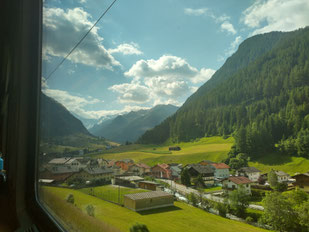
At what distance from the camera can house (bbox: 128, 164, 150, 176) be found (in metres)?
1.62

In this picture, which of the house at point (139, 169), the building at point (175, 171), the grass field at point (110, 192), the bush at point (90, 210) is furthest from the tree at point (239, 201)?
the bush at point (90, 210)

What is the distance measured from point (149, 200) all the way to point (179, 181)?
0.88 feet

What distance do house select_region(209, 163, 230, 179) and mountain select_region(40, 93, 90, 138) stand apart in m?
1.70

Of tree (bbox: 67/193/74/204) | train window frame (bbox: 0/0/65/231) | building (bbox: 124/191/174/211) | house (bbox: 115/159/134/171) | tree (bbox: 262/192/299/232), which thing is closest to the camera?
tree (bbox: 262/192/299/232)

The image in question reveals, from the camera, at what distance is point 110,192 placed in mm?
1596

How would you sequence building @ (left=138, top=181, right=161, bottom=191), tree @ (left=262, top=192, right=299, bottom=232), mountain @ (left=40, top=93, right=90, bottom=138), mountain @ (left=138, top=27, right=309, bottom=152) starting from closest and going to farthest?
tree @ (left=262, top=192, right=299, bottom=232), mountain @ (left=138, top=27, right=309, bottom=152), building @ (left=138, top=181, right=161, bottom=191), mountain @ (left=40, top=93, right=90, bottom=138)

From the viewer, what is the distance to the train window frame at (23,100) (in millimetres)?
2768

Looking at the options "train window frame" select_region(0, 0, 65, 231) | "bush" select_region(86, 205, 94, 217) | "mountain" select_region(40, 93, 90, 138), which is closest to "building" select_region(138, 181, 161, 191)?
"bush" select_region(86, 205, 94, 217)

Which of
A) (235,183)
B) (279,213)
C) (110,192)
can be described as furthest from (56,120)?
(279,213)

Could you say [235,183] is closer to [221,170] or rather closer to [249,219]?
[221,170]

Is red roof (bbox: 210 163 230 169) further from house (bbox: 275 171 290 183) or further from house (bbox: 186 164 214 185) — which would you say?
house (bbox: 275 171 290 183)

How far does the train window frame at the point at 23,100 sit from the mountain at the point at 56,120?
8 centimetres

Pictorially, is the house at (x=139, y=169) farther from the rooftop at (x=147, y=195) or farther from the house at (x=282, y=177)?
the house at (x=282, y=177)

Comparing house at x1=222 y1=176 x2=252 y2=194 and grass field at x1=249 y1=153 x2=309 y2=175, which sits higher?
grass field at x1=249 y1=153 x2=309 y2=175
